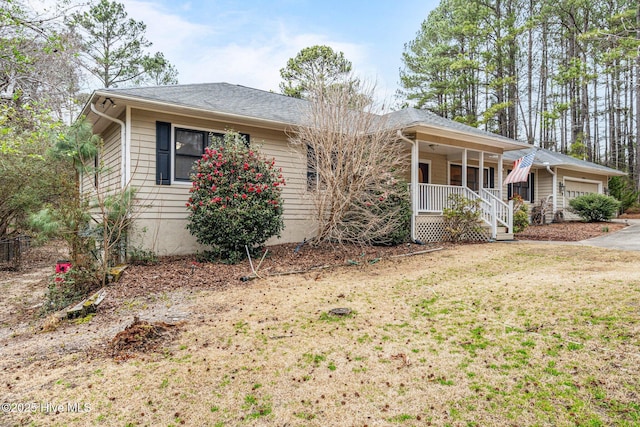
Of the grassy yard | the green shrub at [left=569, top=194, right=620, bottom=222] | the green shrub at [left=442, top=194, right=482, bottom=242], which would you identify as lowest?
the grassy yard

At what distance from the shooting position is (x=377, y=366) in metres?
3.18

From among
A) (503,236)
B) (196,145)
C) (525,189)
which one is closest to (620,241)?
(503,236)

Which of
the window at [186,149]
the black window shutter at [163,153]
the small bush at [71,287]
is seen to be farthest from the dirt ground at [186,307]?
the window at [186,149]

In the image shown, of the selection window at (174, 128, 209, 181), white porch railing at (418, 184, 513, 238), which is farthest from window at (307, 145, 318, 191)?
white porch railing at (418, 184, 513, 238)

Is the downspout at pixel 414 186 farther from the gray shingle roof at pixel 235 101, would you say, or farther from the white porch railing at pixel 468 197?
the gray shingle roof at pixel 235 101

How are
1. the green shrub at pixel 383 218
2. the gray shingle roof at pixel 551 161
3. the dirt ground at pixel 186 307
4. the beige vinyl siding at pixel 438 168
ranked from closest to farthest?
the dirt ground at pixel 186 307 → the green shrub at pixel 383 218 → the beige vinyl siding at pixel 438 168 → the gray shingle roof at pixel 551 161

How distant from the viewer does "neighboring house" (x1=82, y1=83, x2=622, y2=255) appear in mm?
7777

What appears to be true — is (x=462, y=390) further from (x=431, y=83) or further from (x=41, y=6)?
(x=431, y=83)

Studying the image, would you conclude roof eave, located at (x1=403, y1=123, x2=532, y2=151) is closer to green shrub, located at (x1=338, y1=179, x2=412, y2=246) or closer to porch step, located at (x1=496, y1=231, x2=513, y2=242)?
green shrub, located at (x1=338, y1=179, x2=412, y2=246)

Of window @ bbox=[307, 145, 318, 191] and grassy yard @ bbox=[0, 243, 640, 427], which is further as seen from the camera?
window @ bbox=[307, 145, 318, 191]

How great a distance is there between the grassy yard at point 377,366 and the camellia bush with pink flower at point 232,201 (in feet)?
6.82

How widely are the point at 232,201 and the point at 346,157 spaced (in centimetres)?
258

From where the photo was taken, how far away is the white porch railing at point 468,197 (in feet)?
34.5

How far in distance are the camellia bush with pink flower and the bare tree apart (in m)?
1.15
